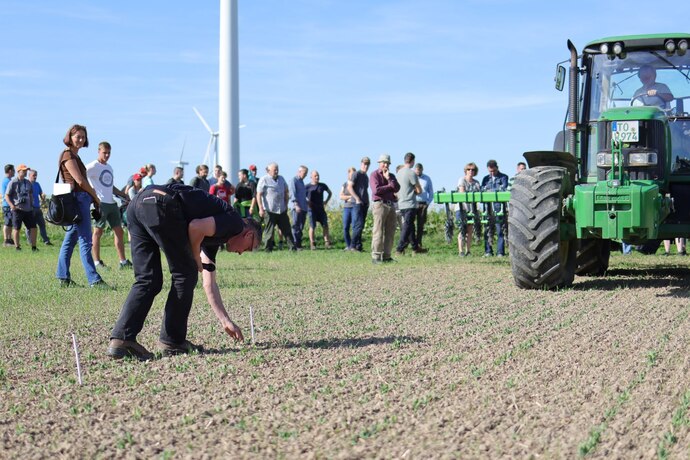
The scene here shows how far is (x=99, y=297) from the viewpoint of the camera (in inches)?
428

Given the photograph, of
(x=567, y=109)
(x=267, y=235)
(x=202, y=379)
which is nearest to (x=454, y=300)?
(x=567, y=109)

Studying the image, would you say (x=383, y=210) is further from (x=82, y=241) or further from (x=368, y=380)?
(x=368, y=380)

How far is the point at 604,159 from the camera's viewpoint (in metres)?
11.4

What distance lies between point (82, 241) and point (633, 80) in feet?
22.4

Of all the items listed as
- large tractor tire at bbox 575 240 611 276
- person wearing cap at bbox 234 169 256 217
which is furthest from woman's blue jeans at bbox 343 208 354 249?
large tractor tire at bbox 575 240 611 276

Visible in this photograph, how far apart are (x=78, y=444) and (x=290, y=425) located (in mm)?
1022

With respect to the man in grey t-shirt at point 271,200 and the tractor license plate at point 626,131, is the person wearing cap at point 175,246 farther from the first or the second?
the man in grey t-shirt at point 271,200

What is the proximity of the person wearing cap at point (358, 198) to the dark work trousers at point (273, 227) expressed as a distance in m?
1.46

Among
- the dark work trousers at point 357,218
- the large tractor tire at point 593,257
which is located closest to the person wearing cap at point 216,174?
the dark work trousers at point 357,218

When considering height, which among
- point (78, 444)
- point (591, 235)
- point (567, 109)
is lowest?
point (78, 444)

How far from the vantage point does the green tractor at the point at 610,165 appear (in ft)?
34.6

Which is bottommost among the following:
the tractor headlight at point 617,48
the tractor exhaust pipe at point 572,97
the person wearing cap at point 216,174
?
the person wearing cap at point 216,174

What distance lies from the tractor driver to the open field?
7.72 feet

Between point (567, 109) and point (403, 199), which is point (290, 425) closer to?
point (567, 109)
